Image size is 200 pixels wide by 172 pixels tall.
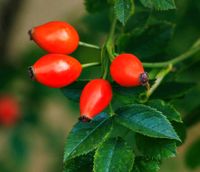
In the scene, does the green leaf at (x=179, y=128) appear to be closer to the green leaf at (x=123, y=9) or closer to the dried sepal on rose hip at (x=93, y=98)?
the dried sepal on rose hip at (x=93, y=98)

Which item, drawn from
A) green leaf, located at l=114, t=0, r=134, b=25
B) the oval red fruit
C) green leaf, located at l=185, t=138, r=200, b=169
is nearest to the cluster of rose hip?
green leaf, located at l=114, t=0, r=134, b=25

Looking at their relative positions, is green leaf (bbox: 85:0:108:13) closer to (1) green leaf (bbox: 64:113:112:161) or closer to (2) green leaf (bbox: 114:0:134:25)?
(2) green leaf (bbox: 114:0:134:25)

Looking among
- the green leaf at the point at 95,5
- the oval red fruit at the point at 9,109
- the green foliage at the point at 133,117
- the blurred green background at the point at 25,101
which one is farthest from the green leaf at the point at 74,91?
the oval red fruit at the point at 9,109

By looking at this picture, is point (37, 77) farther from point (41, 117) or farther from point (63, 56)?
point (41, 117)

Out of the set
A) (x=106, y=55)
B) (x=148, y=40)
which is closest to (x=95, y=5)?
(x=148, y=40)

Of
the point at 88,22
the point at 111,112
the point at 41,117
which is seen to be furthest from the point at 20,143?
the point at 111,112

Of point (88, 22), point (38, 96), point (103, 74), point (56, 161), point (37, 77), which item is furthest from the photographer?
point (56, 161)
